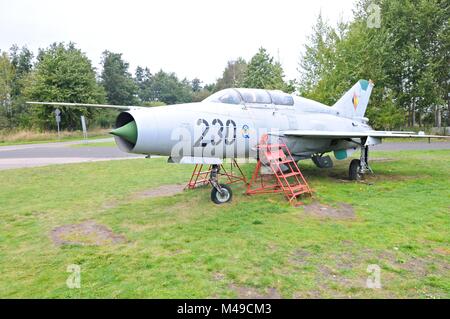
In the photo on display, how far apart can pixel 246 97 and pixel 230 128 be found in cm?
121

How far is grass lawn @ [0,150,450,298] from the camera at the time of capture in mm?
3773

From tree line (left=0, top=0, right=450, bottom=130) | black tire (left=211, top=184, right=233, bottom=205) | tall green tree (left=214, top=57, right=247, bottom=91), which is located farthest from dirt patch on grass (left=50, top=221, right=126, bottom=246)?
tall green tree (left=214, top=57, right=247, bottom=91)

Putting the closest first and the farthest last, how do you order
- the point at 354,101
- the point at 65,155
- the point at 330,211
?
the point at 330,211, the point at 354,101, the point at 65,155

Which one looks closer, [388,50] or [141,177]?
[141,177]

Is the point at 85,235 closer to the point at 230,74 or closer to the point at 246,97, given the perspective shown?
the point at 246,97

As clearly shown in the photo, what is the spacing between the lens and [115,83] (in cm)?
6750

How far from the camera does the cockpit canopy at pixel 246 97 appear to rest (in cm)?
799

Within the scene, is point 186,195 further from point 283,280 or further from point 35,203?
point 283,280

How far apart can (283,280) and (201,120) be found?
13.2ft

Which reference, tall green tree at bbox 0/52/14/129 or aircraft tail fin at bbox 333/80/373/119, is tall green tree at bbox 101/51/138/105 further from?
aircraft tail fin at bbox 333/80/373/119

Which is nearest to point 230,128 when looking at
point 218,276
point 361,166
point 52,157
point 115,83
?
point 218,276

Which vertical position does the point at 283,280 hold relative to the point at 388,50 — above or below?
below

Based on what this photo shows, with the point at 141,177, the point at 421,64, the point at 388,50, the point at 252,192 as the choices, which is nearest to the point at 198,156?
the point at 252,192

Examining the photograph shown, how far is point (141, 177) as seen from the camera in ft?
39.7
